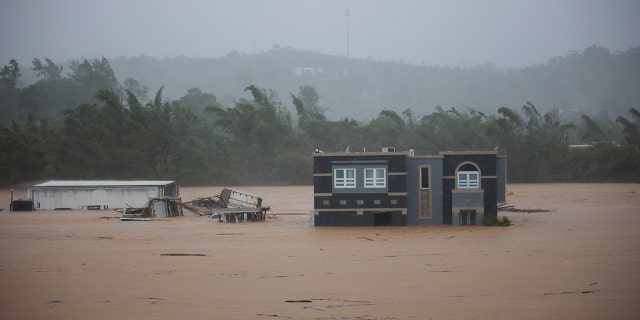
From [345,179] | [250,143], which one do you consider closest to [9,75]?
[250,143]

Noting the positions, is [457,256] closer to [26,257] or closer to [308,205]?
[26,257]

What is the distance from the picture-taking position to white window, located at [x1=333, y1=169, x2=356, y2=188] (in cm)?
3288

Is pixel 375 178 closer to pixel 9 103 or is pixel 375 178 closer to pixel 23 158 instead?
pixel 23 158

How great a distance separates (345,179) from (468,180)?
18.7 ft

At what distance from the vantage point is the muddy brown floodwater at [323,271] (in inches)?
637

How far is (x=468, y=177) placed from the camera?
107 feet

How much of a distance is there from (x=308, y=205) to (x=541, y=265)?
29.6 metres

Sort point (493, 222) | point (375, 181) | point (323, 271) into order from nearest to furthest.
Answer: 1. point (323, 271)
2. point (493, 222)
3. point (375, 181)

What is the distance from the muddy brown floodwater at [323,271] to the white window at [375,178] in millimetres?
2427

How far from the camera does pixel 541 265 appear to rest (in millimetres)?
21250

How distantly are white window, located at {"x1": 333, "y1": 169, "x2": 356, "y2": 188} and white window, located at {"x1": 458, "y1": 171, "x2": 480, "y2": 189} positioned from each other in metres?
4.94

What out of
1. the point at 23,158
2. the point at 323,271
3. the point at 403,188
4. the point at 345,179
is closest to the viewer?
the point at 323,271

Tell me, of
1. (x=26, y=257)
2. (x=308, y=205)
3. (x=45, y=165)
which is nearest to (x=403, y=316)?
(x=26, y=257)

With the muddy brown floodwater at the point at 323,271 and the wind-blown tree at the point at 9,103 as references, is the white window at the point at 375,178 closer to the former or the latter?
the muddy brown floodwater at the point at 323,271
